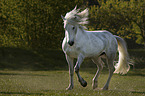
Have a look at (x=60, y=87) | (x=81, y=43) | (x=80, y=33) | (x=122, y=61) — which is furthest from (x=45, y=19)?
(x=81, y=43)

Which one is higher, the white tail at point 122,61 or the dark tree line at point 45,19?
the white tail at point 122,61

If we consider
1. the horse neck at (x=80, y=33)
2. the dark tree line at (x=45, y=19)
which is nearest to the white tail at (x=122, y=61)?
the horse neck at (x=80, y=33)

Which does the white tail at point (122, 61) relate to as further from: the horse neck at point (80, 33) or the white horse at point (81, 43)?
the horse neck at point (80, 33)

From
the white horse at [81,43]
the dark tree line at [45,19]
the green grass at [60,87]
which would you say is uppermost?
the white horse at [81,43]

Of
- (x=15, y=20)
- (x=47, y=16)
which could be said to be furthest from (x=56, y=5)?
(x=15, y=20)

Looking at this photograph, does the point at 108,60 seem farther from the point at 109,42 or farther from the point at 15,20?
the point at 15,20

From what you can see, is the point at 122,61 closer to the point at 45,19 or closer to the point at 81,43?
the point at 81,43

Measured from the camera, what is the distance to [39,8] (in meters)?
38.8

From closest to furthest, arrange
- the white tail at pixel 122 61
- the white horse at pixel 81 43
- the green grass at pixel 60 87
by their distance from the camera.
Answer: the green grass at pixel 60 87, the white horse at pixel 81 43, the white tail at pixel 122 61

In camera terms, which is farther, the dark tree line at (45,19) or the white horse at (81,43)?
the dark tree line at (45,19)

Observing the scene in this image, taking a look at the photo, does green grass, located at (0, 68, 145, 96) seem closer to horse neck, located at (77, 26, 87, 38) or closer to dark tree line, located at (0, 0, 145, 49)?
horse neck, located at (77, 26, 87, 38)

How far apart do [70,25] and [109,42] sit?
2568mm

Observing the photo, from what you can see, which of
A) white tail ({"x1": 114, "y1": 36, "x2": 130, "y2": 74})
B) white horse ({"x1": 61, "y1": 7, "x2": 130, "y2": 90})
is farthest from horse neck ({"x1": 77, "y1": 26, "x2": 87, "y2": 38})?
white tail ({"x1": 114, "y1": 36, "x2": 130, "y2": 74})

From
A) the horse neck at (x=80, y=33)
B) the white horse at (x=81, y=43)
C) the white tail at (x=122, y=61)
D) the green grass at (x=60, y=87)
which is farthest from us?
the white tail at (x=122, y=61)
